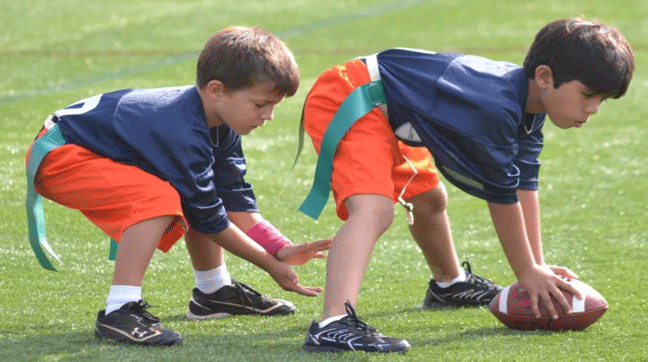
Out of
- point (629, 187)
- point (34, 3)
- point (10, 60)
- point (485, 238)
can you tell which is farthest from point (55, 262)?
point (34, 3)

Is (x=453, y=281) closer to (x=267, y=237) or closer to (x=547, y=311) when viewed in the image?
(x=547, y=311)

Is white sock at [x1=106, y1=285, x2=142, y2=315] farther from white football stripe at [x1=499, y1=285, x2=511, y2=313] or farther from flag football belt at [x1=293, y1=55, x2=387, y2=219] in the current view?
white football stripe at [x1=499, y1=285, x2=511, y2=313]

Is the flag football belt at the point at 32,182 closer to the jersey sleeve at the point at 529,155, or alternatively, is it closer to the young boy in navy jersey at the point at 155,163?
the young boy in navy jersey at the point at 155,163

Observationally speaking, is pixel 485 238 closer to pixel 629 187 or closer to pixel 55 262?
pixel 629 187

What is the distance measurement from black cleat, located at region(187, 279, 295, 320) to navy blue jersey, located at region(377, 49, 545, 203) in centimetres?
71

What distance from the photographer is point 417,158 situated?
339 cm

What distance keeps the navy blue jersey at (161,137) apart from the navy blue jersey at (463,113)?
575 mm

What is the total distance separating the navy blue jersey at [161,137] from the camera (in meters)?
2.99

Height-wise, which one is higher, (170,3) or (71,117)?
(71,117)

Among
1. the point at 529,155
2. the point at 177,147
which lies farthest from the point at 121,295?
the point at 529,155

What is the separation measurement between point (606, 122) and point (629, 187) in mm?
1531

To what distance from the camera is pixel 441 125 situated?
9.88 feet

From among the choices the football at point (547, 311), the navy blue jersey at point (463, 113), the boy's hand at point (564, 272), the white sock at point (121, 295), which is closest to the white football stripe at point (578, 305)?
the football at point (547, 311)

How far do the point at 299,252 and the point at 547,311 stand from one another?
0.75 metres
